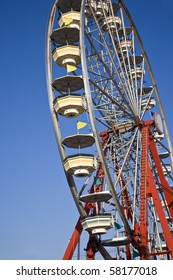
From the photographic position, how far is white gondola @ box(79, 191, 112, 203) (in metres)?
18.5

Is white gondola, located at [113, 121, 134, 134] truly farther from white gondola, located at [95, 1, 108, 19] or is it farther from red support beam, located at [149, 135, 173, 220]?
white gondola, located at [95, 1, 108, 19]

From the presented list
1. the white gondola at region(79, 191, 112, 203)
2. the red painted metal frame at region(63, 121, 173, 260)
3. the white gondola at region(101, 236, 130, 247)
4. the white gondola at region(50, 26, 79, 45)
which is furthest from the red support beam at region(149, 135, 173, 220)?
the white gondola at region(50, 26, 79, 45)

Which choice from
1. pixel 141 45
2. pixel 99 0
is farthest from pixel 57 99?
pixel 141 45

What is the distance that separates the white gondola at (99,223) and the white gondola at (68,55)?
6402 millimetres

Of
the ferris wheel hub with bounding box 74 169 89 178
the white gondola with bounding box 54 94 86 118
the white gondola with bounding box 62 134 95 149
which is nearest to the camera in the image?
the white gondola with bounding box 62 134 95 149

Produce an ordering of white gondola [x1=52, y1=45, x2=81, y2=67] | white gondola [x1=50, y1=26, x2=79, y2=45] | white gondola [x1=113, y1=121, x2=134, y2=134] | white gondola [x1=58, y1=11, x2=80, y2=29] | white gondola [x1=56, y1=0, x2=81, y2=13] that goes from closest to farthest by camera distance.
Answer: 1. white gondola [x1=52, y1=45, x2=81, y2=67]
2. white gondola [x1=50, y1=26, x2=79, y2=45]
3. white gondola [x1=58, y1=11, x2=80, y2=29]
4. white gondola [x1=56, y1=0, x2=81, y2=13]
5. white gondola [x1=113, y1=121, x2=134, y2=134]

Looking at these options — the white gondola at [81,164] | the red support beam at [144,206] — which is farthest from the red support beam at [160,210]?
the white gondola at [81,164]

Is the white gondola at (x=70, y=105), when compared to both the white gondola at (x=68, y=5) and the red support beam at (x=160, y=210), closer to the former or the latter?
the red support beam at (x=160, y=210)

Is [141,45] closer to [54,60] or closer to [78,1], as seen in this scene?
[78,1]

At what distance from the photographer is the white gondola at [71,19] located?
21.0m

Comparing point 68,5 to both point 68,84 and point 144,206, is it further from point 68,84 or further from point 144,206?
point 144,206

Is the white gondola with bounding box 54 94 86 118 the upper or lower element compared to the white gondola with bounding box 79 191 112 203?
upper

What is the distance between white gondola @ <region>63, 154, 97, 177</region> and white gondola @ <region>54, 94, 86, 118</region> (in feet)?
5.83
